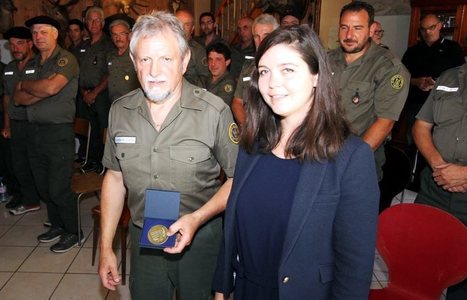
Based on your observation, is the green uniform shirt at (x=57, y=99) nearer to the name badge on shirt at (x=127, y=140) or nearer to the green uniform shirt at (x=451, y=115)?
the name badge on shirt at (x=127, y=140)

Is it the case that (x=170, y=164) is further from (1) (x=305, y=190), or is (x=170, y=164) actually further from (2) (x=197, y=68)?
(2) (x=197, y=68)

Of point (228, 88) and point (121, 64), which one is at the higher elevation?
point (121, 64)

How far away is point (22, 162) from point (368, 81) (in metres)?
3.39

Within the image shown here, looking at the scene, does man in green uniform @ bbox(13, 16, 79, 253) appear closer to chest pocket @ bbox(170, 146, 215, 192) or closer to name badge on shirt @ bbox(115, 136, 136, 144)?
name badge on shirt @ bbox(115, 136, 136, 144)

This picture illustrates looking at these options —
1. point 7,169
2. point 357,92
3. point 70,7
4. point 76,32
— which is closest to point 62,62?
point 7,169

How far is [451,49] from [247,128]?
163 inches

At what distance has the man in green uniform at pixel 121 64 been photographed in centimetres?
444

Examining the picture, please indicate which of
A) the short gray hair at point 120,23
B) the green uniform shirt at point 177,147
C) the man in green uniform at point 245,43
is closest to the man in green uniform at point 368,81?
the green uniform shirt at point 177,147

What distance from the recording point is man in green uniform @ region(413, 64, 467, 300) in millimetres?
2010

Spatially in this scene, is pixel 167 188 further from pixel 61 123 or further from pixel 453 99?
pixel 61 123

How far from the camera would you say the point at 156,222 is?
133 cm

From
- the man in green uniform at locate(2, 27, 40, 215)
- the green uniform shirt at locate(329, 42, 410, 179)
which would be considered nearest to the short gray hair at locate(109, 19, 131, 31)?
the man in green uniform at locate(2, 27, 40, 215)

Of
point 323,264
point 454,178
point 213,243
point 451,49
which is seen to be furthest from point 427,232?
point 451,49

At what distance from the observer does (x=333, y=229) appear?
116 centimetres
